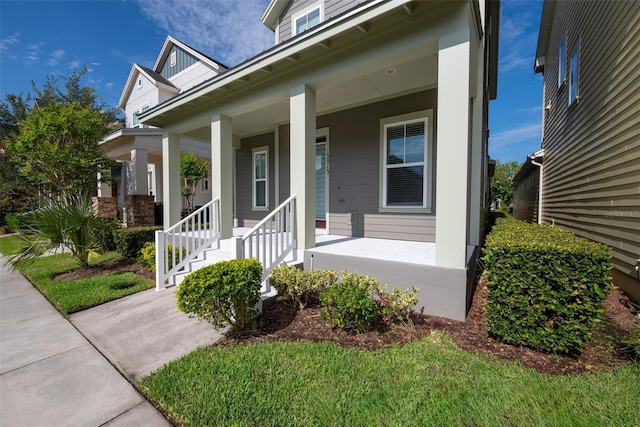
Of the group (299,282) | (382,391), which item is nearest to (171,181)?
(299,282)

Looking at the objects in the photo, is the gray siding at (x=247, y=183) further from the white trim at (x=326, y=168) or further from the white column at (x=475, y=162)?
the white column at (x=475, y=162)

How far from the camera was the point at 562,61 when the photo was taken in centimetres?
792

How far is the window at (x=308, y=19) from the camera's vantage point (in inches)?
260

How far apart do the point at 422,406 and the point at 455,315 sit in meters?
1.54

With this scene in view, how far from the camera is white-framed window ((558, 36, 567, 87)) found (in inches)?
299

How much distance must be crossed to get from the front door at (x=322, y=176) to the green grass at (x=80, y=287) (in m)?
3.81

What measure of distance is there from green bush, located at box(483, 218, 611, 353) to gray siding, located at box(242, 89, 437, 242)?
8.83 ft

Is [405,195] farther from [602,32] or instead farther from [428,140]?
[602,32]

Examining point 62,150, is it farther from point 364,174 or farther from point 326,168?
point 364,174

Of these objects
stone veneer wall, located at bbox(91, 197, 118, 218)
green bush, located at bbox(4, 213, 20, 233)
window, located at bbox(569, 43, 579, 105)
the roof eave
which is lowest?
green bush, located at bbox(4, 213, 20, 233)

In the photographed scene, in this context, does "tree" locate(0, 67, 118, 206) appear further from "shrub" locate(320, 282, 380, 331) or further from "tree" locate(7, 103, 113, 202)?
"shrub" locate(320, 282, 380, 331)

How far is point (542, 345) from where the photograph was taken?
2.40 meters

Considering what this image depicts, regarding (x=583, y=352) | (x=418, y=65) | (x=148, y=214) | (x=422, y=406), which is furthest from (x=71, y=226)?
(x=583, y=352)

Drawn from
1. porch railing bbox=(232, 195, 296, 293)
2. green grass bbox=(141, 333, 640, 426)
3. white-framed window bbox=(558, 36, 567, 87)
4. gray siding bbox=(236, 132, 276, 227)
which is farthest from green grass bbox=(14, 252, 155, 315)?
white-framed window bbox=(558, 36, 567, 87)
